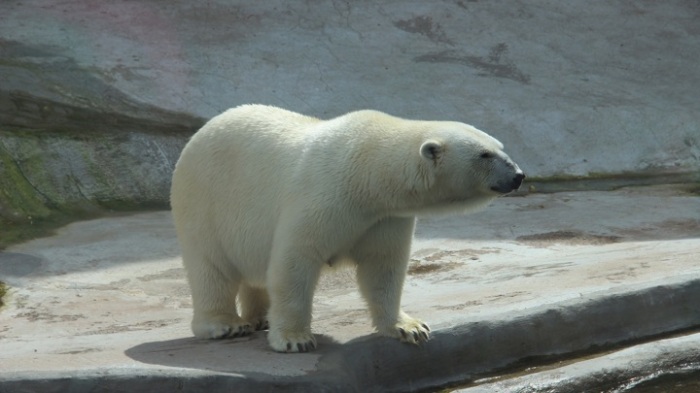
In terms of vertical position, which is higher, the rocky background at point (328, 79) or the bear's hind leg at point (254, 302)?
the rocky background at point (328, 79)

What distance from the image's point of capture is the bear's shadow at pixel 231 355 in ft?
14.9

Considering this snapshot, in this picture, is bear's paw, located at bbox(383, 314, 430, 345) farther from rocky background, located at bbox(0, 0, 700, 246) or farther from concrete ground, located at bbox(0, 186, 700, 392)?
rocky background, located at bbox(0, 0, 700, 246)

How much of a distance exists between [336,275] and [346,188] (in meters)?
2.14

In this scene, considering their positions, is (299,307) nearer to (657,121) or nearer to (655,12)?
(657,121)

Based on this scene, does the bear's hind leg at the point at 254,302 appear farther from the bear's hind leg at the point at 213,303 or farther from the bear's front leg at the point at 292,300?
the bear's front leg at the point at 292,300

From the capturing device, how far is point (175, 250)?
743 centimetres

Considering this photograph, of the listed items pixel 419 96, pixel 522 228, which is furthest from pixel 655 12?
pixel 522 228

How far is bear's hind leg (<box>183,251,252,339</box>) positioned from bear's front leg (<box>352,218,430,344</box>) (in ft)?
2.15

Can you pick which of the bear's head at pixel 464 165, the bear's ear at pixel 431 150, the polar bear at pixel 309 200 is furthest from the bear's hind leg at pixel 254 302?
the bear's ear at pixel 431 150

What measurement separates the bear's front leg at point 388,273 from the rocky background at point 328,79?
371 cm

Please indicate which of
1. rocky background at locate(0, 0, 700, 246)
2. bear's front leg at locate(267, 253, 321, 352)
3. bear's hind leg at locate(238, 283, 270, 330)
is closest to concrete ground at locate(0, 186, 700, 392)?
bear's front leg at locate(267, 253, 321, 352)

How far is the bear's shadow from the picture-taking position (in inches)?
179

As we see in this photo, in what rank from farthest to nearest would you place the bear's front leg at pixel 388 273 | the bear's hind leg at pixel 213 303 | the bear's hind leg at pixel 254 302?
the bear's hind leg at pixel 254 302 < the bear's hind leg at pixel 213 303 < the bear's front leg at pixel 388 273

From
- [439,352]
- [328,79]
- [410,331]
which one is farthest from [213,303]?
[328,79]
